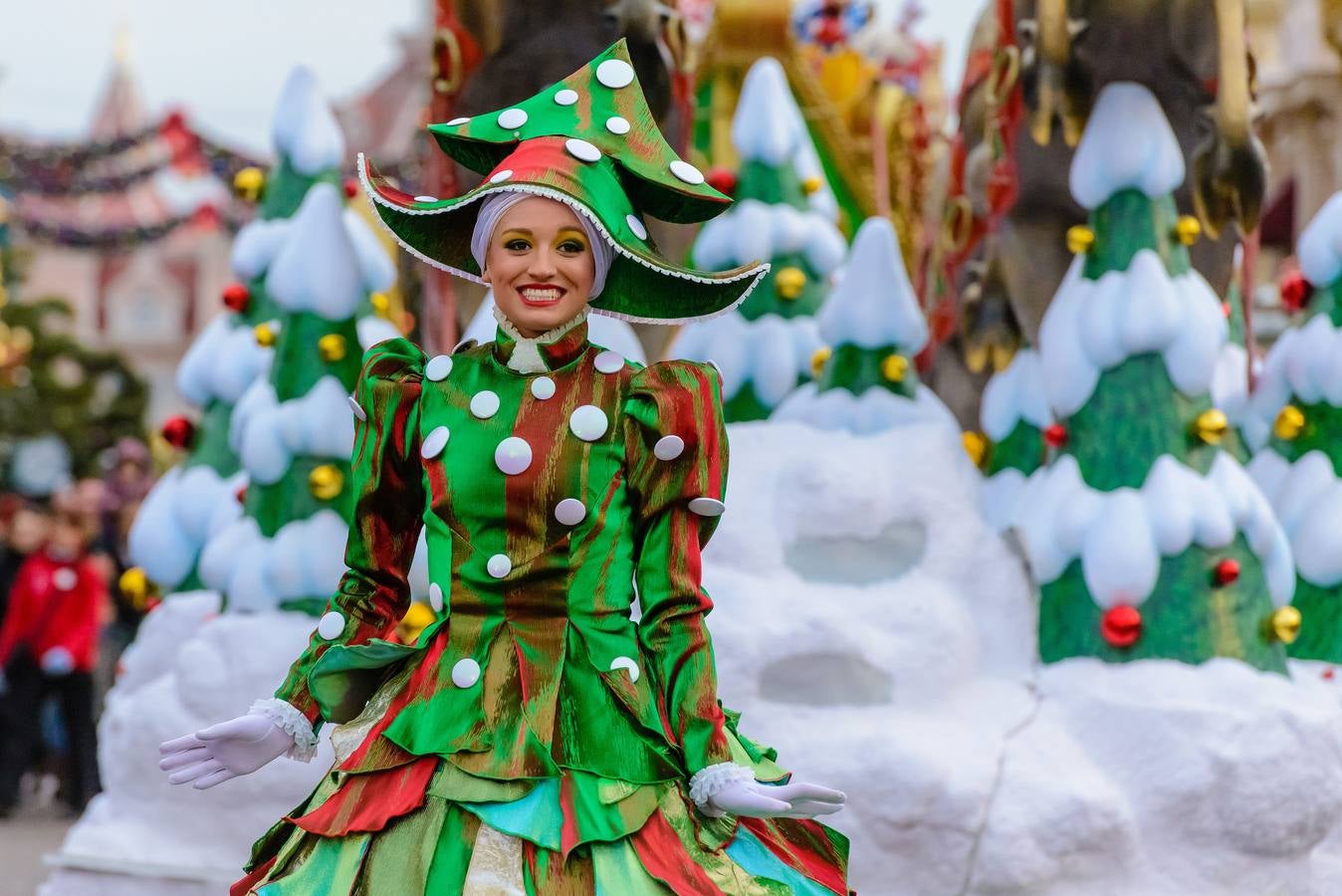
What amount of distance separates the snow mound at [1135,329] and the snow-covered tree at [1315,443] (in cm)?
64

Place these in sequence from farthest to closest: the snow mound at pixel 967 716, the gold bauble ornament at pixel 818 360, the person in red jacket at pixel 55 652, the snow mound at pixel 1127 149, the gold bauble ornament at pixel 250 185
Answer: the person in red jacket at pixel 55 652 < the gold bauble ornament at pixel 250 185 < the gold bauble ornament at pixel 818 360 < the snow mound at pixel 1127 149 < the snow mound at pixel 967 716

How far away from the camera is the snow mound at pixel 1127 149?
13.7 ft

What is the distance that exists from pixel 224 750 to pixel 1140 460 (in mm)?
2471

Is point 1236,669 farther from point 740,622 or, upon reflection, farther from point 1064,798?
point 740,622

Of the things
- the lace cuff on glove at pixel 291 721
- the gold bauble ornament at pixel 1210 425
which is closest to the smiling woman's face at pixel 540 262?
the lace cuff on glove at pixel 291 721

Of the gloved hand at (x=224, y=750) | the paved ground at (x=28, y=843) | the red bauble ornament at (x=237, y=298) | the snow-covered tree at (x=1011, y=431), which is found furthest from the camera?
the paved ground at (x=28, y=843)

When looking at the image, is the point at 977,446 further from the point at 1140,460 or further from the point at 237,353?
the point at 237,353

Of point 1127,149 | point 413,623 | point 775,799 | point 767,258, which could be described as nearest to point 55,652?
point 413,623

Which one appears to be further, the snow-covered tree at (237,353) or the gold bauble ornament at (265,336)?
the snow-covered tree at (237,353)

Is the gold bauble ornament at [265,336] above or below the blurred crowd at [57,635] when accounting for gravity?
above

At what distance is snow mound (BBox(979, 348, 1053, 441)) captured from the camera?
4.77 meters

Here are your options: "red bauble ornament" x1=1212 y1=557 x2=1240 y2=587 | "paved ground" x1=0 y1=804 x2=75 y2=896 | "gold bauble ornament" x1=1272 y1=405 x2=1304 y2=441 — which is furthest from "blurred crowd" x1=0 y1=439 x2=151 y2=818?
"red bauble ornament" x1=1212 y1=557 x2=1240 y2=587

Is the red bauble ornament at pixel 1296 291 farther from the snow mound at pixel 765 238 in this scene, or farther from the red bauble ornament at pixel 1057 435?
the snow mound at pixel 765 238

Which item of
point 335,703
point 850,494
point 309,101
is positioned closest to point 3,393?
point 309,101
